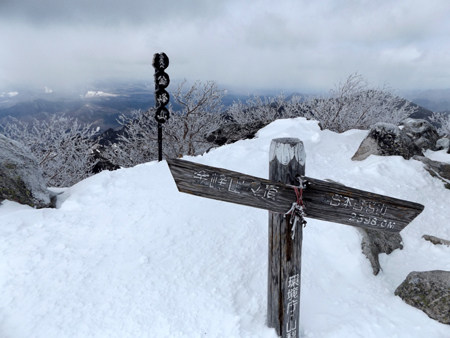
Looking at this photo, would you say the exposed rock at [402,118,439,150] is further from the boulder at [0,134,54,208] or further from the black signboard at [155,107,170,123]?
the boulder at [0,134,54,208]

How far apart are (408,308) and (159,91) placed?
334 inches

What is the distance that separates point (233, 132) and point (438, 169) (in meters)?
8.43

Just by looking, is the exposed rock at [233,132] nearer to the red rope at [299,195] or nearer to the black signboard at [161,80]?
the black signboard at [161,80]

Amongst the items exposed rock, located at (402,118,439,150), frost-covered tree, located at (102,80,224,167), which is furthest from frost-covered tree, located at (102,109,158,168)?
exposed rock, located at (402,118,439,150)

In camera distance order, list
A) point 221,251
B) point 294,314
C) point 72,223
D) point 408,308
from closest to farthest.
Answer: point 294,314 < point 408,308 < point 221,251 < point 72,223

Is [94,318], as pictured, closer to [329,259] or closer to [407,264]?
[329,259]

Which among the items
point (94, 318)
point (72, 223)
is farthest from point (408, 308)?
point (72, 223)

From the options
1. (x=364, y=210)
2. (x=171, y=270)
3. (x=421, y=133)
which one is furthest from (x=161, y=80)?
(x=421, y=133)

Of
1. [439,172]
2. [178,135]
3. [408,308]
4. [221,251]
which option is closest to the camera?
[408,308]

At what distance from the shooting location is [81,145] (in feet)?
45.6

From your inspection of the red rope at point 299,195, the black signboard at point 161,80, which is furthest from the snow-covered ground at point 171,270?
the black signboard at point 161,80

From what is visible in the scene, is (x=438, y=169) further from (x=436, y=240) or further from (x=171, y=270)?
(x=171, y=270)

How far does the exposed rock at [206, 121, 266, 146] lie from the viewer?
42.7ft

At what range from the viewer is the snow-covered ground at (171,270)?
9.70ft
